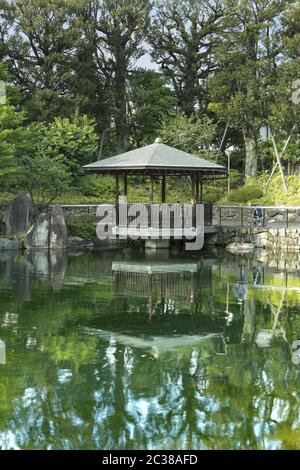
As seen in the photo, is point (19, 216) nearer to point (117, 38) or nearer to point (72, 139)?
point (72, 139)

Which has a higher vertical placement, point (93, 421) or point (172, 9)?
point (172, 9)

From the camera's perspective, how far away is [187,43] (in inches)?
1220

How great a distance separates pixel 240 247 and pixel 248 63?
1026cm

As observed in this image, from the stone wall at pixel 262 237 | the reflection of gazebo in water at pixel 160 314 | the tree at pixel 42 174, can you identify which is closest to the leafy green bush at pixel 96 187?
the tree at pixel 42 174

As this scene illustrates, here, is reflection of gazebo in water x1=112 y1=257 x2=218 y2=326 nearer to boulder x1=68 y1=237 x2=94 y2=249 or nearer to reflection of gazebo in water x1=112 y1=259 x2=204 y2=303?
reflection of gazebo in water x1=112 y1=259 x2=204 y2=303

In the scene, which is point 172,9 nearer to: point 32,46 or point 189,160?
point 32,46

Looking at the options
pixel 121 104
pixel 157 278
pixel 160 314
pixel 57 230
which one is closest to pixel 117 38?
pixel 121 104

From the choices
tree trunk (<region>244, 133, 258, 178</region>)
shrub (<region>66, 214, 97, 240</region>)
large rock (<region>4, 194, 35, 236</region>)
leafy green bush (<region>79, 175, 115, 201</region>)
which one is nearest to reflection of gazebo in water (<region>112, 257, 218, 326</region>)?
shrub (<region>66, 214, 97, 240</region>)

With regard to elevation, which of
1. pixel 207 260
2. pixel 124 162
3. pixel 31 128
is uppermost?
pixel 31 128

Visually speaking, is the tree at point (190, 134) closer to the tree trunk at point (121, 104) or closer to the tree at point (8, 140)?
the tree trunk at point (121, 104)

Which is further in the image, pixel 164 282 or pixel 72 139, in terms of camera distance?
pixel 72 139

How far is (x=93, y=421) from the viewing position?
5.26 metres
